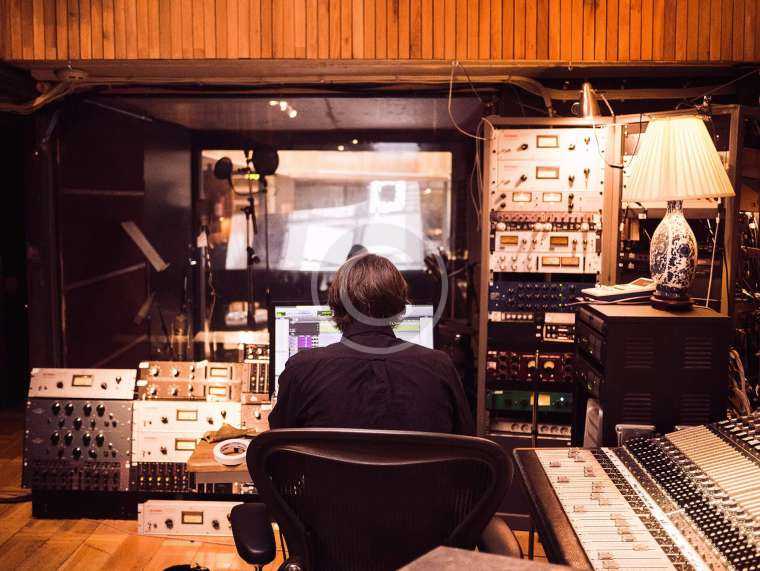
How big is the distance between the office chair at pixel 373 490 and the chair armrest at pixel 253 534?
0.57ft

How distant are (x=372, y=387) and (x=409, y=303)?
0.80 meters

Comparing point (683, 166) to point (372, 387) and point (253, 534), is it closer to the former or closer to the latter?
Result: point (372, 387)

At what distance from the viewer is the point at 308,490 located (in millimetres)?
1401

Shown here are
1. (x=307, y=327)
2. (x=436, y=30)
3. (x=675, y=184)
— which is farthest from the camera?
(x=436, y=30)

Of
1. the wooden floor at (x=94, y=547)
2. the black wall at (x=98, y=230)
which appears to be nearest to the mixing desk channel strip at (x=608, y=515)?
the wooden floor at (x=94, y=547)

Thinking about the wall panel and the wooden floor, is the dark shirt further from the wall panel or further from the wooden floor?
the wall panel

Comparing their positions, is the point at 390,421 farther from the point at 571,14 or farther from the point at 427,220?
the point at 427,220

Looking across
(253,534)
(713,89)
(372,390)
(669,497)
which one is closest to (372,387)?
(372,390)

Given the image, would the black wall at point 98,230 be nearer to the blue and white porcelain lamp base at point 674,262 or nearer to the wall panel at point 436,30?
the wall panel at point 436,30

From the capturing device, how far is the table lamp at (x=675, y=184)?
2.28 m

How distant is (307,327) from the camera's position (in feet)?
8.90

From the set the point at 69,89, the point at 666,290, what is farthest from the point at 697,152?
the point at 69,89

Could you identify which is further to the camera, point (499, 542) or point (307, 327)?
point (307, 327)

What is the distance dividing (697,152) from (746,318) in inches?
63.4
